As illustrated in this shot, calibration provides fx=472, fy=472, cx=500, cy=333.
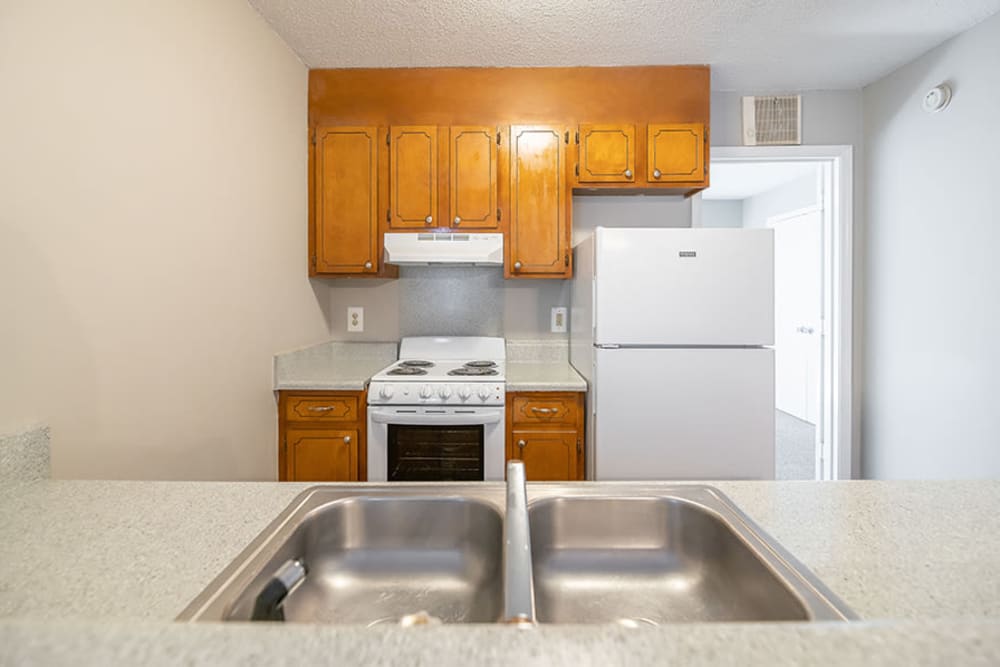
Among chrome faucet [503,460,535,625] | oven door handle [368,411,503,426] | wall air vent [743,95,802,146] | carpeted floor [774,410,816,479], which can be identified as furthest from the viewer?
carpeted floor [774,410,816,479]

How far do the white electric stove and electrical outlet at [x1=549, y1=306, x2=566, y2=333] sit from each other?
0.75 m

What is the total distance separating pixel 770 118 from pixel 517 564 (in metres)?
3.16

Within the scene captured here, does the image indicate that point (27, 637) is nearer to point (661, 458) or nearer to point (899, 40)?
point (661, 458)

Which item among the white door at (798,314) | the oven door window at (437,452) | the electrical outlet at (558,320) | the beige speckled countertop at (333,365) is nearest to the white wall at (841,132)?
the electrical outlet at (558,320)

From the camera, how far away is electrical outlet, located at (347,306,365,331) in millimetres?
2871

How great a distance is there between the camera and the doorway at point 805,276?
2820mm

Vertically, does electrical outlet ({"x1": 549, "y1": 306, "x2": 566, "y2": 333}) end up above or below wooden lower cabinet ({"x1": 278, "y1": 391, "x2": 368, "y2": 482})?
above

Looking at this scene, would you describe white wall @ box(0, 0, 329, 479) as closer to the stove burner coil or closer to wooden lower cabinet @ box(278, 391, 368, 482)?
wooden lower cabinet @ box(278, 391, 368, 482)

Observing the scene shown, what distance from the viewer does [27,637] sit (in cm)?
36

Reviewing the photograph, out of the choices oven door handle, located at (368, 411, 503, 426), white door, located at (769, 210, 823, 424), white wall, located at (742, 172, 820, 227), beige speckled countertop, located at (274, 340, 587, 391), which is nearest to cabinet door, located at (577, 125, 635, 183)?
beige speckled countertop, located at (274, 340, 587, 391)

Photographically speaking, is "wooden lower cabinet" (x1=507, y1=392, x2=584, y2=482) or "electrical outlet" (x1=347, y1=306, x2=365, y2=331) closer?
"wooden lower cabinet" (x1=507, y1=392, x2=584, y2=482)

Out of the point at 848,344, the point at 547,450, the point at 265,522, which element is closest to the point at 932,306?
the point at 848,344

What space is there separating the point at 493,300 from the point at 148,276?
177cm

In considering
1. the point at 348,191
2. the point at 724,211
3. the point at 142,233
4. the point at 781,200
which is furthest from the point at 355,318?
the point at 724,211
